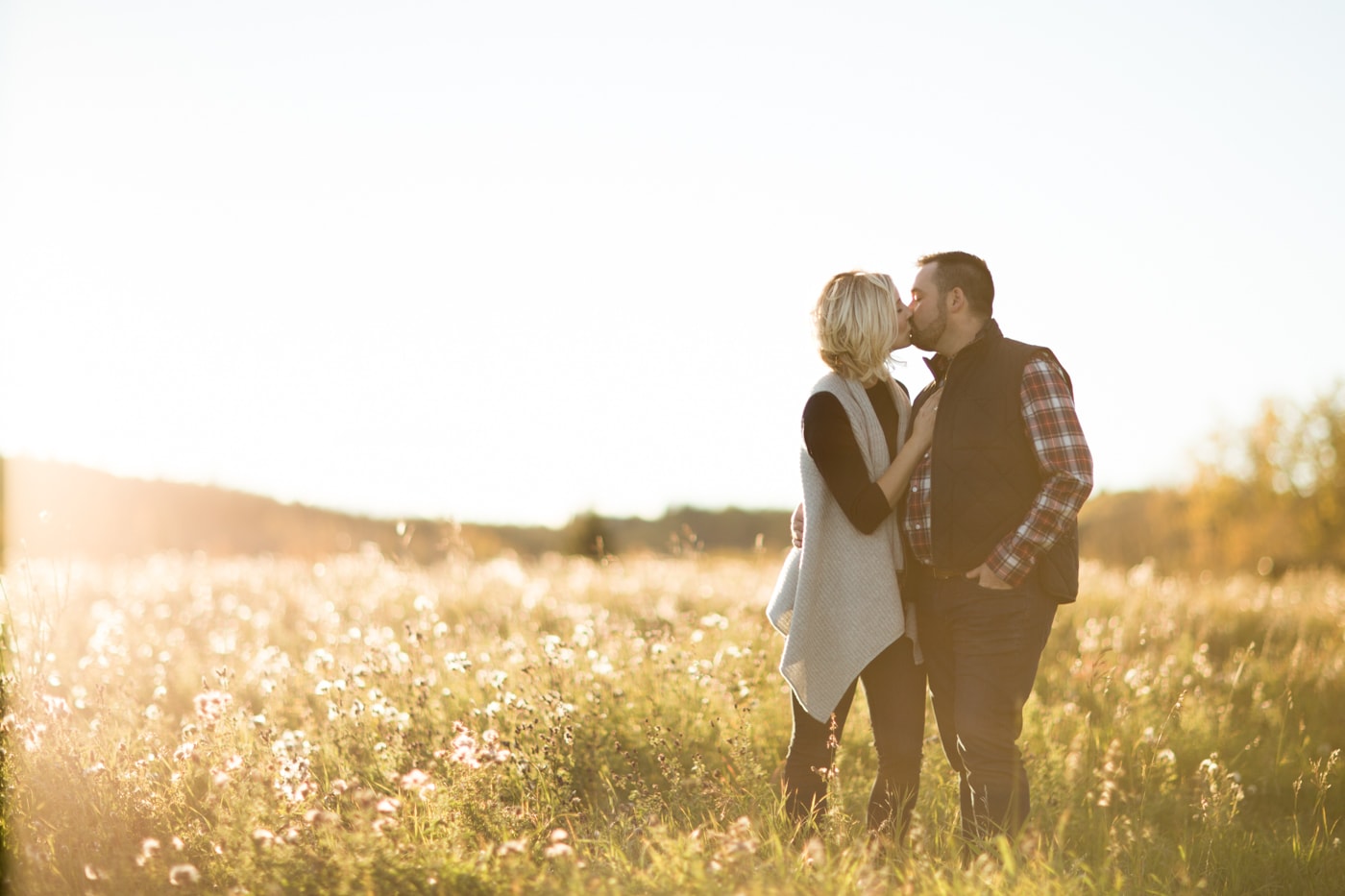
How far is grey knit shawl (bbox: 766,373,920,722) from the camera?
3.98 meters

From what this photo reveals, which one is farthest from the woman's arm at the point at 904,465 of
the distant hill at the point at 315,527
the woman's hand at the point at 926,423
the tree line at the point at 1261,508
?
the tree line at the point at 1261,508

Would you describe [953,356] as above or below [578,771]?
above

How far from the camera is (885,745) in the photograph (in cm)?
405

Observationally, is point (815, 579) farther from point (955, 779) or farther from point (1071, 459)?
point (955, 779)

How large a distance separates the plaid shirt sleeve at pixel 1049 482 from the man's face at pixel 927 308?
522 millimetres

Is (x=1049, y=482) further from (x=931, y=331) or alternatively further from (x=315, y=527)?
(x=315, y=527)

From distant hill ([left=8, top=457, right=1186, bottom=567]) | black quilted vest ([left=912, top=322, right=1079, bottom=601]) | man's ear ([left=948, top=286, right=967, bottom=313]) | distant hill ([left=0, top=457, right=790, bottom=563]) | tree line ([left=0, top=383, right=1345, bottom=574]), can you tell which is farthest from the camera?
tree line ([left=0, top=383, right=1345, bottom=574])

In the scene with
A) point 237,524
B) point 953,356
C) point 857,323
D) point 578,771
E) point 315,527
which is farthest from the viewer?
point 315,527

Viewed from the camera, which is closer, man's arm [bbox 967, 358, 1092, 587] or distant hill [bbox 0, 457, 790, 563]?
man's arm [bbox 967, 358, 1092, 587]

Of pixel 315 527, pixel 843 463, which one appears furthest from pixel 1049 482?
pixel 315 527

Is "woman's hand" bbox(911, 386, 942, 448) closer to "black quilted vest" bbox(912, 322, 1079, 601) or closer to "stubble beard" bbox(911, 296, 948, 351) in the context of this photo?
"black quilted vest" bbox(912, 322, 1079, 601)

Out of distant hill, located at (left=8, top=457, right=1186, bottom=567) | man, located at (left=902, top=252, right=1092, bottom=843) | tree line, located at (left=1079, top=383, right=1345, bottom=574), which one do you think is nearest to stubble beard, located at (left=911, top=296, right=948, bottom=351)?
man, located at (left=902, top=252, right=1092, bottom=843)

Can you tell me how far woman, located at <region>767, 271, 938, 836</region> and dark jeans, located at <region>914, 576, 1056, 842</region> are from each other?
26cm

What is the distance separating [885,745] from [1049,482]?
1.32m
